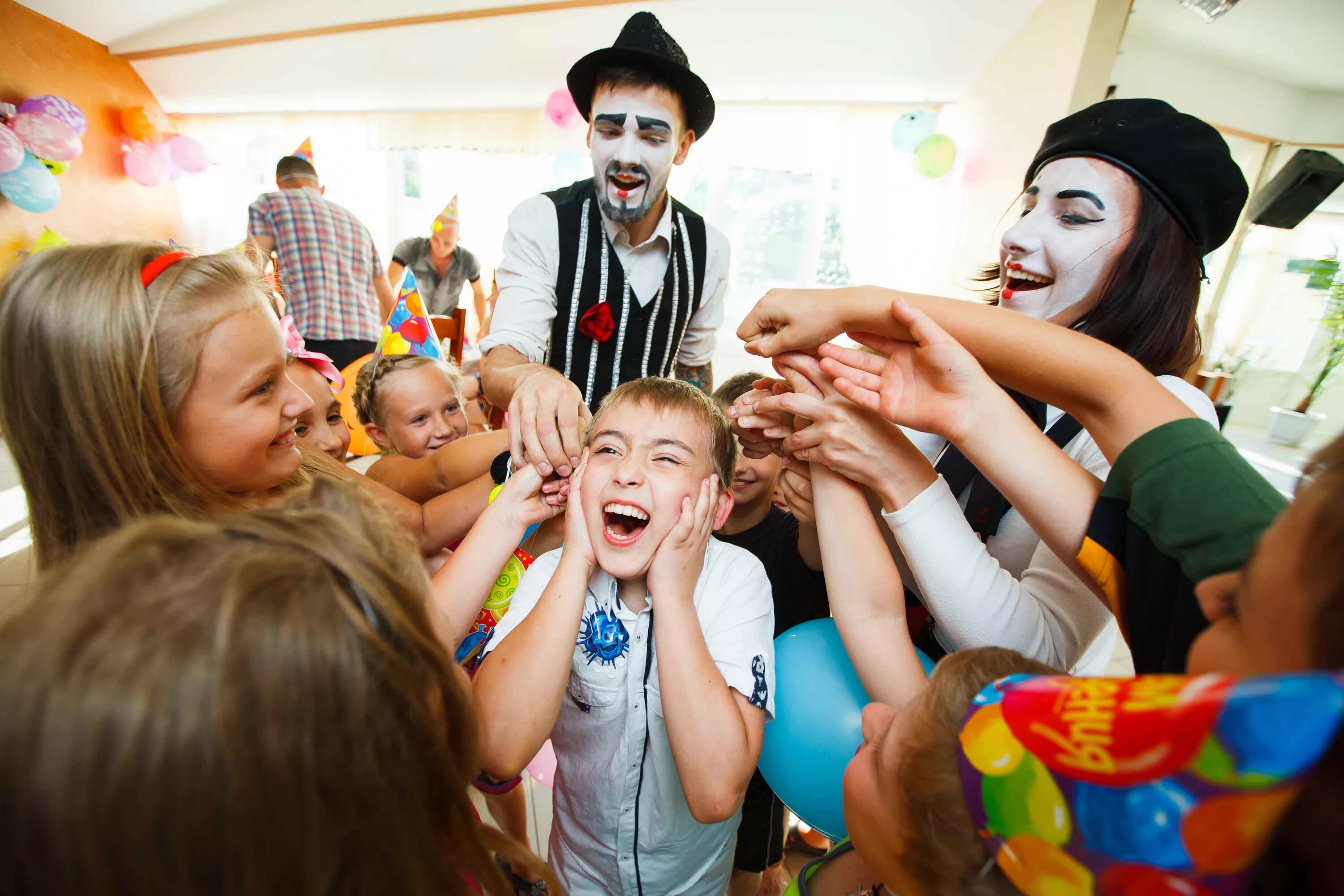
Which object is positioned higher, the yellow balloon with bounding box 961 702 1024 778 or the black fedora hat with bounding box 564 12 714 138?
the black fedora hat with bounding box 564 12 714 138

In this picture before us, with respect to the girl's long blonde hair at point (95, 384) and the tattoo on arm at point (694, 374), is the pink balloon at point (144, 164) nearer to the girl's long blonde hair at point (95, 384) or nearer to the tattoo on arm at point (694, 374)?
the tattoo on arm at point (694, 374)

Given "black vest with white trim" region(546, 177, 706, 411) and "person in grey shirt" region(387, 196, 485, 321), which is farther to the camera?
"person in grey shirt" region(387, 196, 485, 321)

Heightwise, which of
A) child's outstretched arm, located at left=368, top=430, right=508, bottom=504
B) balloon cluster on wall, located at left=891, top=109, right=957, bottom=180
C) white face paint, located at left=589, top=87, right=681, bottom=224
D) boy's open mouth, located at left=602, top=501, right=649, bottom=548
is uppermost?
balloon cluster on wall, located at left=891, top=109, right=957, bottom=180

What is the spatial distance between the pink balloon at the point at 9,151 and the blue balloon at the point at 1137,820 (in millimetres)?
6460

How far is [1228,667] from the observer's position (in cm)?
40

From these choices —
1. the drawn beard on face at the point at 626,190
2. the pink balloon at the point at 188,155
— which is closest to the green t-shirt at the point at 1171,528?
the drawn beard on face at the point at 626,190

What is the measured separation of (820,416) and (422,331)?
6.02 feet

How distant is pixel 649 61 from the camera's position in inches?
65.4

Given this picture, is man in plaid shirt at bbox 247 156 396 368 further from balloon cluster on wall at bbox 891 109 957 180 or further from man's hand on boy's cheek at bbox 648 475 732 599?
balloon cluster on wall at bbox 891 109 957 180

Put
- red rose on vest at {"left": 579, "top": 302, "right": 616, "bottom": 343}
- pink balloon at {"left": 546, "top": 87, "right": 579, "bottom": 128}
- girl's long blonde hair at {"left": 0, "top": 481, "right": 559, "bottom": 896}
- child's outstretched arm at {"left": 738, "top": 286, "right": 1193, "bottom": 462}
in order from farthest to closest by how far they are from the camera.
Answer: pink balloon at {"left": 546, "top": 87, "right": 579, "bottom": 128} → red rose on vest at {"left": 579, "top": 302, "right": 616, "bottom": 343} → child's outstretched arm at {"left": 738, "top": 286, "right": 1193, "bottom": 462} → girl's long blonde hair at {"left": 0, "top": 481, "right": 559, "bottom": 896}

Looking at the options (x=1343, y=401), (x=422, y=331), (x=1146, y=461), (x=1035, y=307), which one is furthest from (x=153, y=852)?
(x=1343, y=401)

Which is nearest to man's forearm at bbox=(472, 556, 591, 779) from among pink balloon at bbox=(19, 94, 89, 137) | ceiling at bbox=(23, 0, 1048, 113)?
ceiling at bbox=(23, 0, 1048, 113)

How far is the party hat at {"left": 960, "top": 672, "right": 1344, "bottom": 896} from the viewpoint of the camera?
273 millimetres

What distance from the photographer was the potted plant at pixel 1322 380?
393 cm
